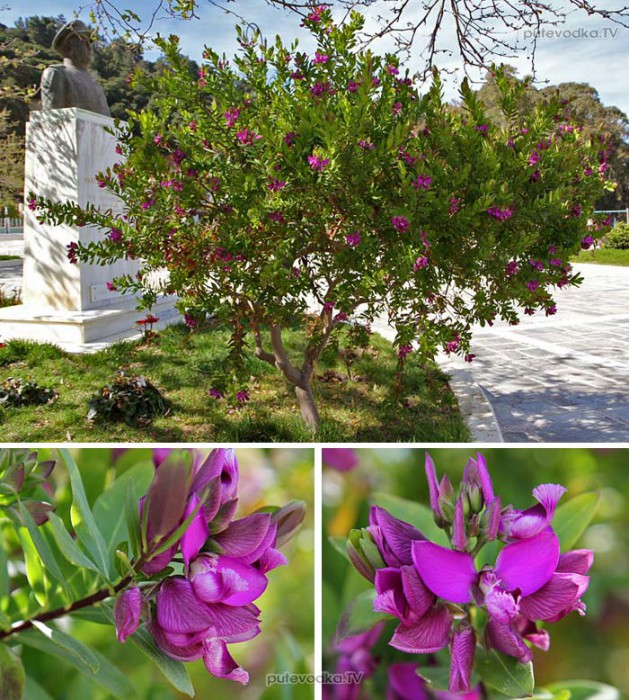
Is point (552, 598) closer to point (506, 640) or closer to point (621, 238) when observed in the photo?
point (506, 640)

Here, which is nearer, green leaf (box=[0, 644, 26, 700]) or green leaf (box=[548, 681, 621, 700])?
green leaf (box=[0, 644, 26, 700])

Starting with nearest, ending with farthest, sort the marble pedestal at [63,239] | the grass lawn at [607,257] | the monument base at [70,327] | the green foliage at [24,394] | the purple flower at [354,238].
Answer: the purple flower at [354,238] < the green foliage at [24,394] < the monument base at [70,327] < the marble pedestal at [63,239] < the grass lawn at [607,257]

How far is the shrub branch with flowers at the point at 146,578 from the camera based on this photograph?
1.85ft

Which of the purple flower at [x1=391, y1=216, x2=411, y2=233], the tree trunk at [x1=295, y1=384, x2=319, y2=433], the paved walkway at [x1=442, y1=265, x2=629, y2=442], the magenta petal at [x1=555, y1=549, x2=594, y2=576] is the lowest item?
the paved walkway at [x1=442, y1=265, x2=629, y2=442]

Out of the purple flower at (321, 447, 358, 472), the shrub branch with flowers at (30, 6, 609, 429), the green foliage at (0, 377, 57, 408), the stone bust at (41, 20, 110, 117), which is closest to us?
the purple flower at (321, 447, 358, 472)

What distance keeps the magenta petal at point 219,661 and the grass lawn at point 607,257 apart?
19139mm

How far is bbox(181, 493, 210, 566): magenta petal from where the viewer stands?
570mm

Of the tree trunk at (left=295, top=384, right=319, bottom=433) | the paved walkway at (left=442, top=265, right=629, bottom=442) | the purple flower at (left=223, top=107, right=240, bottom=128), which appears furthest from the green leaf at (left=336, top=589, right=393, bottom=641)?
the paved walkway at (left=442, top=265, right=629, bottom=442)

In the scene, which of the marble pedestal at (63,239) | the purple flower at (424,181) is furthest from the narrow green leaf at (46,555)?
the marble pedestal at (63,239)

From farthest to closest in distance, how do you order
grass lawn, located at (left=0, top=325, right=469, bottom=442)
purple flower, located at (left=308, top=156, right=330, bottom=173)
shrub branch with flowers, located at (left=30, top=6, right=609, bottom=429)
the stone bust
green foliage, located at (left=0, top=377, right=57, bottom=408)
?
1. the stone bust
2. green foliage, located at (left=0, top=377, right=57, bottom=408)
3. grass lawn, located at (left=0, top=325, right=469, bottom=442)
4. shrub branch with flowers, located at (left=30, top=6, right=609, bottom=429)
5. purple flower, located at (left=308, top=156, right=330, bottom=173)

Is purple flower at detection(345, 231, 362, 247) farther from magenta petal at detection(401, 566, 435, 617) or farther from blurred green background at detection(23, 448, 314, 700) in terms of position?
magenta petal at detection(401, 566, 435, 617)

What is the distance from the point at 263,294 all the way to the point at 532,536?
289 cm

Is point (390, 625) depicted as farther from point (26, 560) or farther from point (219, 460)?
point (26, 560)

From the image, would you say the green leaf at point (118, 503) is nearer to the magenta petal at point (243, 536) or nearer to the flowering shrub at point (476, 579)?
the magenta petal at point (243, 536)
